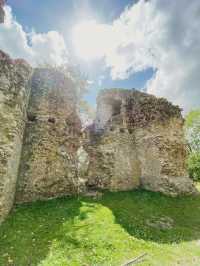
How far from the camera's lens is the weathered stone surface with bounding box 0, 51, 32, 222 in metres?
8.08

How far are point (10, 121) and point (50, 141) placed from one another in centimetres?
259

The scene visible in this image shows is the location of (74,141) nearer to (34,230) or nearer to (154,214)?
(34,230)

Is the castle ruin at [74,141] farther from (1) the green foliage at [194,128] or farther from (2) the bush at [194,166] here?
(1) the green foliage at [194,128]

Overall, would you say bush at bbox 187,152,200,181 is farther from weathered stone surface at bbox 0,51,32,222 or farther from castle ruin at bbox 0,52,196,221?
weathered stone surface at bbox 0,51,32,222

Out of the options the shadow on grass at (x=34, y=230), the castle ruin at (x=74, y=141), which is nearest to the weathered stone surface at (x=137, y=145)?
the castle ruin at (x=74, y=141)

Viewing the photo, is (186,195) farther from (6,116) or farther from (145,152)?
(6,116)

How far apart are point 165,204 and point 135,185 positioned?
2412 millimetres

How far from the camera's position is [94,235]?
303 inches

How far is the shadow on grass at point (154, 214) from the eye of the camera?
8.74 m

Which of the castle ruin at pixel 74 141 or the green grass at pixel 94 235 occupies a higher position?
the castle ruin at pixel 74 141

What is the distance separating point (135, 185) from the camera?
1394cm

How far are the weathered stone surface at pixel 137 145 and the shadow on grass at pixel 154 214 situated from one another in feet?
2.68

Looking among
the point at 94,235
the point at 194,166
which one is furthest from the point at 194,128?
the point at 94,235

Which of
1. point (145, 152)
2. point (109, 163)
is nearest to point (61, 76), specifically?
point (109, 163)
